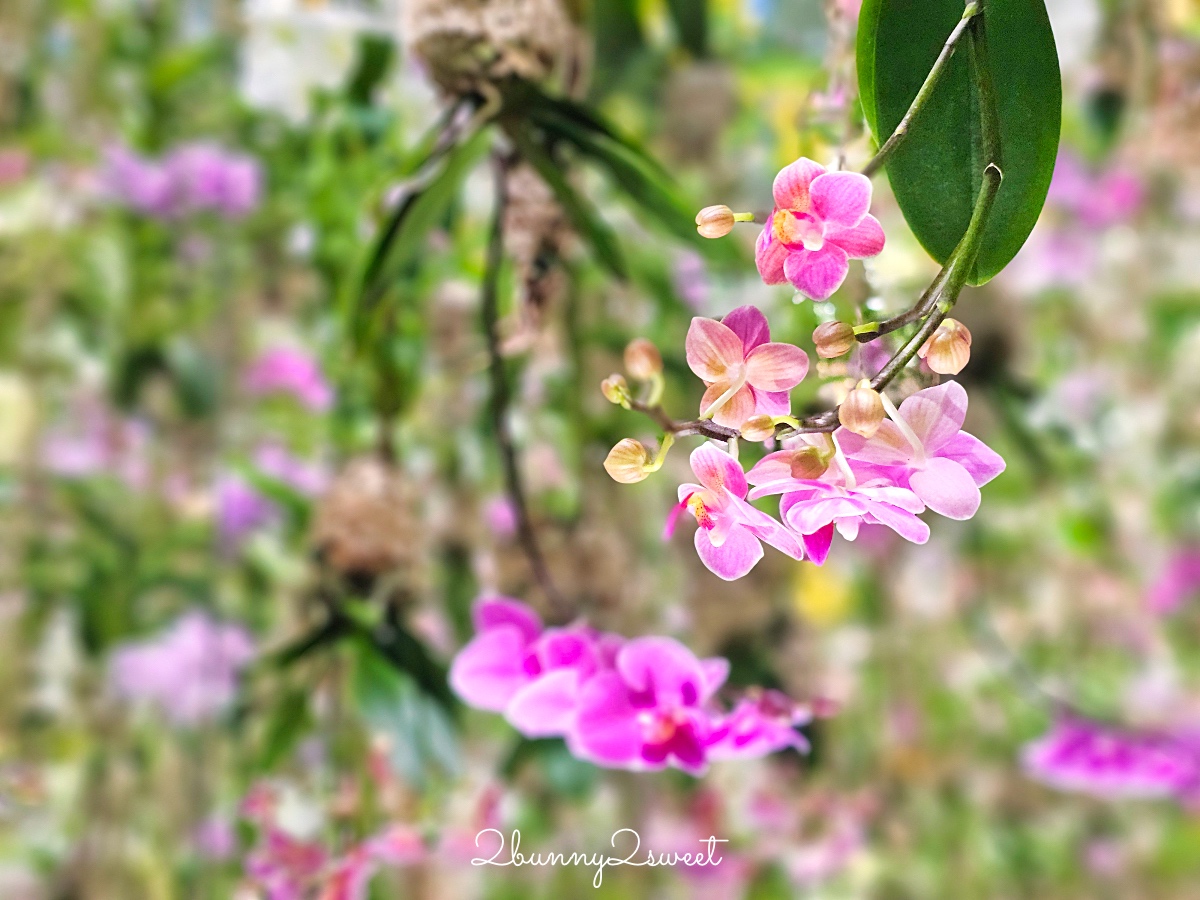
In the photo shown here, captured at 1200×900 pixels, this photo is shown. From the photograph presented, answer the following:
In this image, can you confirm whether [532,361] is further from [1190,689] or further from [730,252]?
[1190,689]

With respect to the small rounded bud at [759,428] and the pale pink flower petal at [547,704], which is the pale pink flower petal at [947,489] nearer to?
the small rounded bud at [759,428]

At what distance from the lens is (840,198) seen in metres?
0.21

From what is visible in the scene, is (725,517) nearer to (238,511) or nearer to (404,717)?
(404,717)

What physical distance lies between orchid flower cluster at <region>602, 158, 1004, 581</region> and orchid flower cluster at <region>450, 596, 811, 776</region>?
3.8 inches

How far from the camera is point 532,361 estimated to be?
68 cm

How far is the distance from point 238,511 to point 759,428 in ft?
2.70

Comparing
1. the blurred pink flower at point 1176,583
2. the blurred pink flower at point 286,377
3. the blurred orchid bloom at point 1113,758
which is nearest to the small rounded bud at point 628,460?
the blurred orchid bloom at point 1113,758

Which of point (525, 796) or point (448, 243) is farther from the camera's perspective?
point (525, 796)

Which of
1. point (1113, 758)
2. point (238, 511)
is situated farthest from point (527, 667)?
point (238, 511)

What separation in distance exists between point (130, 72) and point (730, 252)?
788 mm

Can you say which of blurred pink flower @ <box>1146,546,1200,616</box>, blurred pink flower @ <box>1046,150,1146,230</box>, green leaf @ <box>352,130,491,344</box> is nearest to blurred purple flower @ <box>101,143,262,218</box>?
green leaf @ <box>352,130,491,344</box>

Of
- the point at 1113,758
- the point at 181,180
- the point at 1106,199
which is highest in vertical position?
the point at 1106,199

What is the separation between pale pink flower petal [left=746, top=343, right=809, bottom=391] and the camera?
0.72 feet

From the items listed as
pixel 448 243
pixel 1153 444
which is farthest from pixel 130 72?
pixel 1153 444
